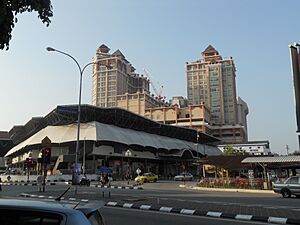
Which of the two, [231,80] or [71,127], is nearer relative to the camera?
[71,127]

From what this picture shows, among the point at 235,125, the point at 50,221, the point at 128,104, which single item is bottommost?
the point at 50,221

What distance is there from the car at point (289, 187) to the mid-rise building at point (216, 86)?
148m

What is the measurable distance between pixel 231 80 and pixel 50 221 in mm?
176459

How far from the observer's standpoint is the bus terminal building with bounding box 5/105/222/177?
73331 mm

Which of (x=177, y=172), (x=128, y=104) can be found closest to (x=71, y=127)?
(x=177, y=172)

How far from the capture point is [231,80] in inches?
6850

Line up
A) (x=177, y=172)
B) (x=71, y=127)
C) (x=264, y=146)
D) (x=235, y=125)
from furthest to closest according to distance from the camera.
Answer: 1. (x=235, y=125)
2. (x=264, y=146)
3. (x=177, y=172)
4. (x=71, y=127)

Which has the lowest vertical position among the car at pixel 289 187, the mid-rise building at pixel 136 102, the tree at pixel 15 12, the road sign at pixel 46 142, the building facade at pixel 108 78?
the car at pixel 289 187

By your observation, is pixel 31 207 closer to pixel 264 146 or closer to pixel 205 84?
pixel 264 146

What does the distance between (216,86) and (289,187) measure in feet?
512

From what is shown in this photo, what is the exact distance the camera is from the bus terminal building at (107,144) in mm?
73331

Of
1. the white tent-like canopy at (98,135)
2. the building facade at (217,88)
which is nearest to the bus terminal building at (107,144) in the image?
the white tent-like canopy at (98,135)

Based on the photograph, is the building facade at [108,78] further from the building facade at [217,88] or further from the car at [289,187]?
the car at [289,187]

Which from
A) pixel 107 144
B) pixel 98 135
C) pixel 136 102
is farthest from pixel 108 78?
pixel 98 135
